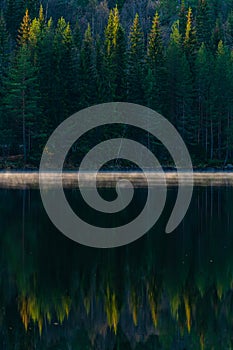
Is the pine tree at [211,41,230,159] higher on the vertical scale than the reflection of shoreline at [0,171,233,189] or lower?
higher

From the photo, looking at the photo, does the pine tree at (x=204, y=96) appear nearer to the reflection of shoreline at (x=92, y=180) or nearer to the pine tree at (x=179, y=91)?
the pine tree at (x=179, y=91)

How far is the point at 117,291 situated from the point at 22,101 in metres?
58.1

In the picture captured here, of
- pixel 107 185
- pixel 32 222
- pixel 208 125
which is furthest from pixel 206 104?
pixel 32 222

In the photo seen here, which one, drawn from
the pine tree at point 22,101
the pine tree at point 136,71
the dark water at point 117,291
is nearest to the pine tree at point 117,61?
the pine tree at point 136,71

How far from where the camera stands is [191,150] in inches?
3091

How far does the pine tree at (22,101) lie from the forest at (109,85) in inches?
4.0

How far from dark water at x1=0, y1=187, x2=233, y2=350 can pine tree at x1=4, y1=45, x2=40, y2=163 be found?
157 ft

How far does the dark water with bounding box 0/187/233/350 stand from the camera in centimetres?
1201

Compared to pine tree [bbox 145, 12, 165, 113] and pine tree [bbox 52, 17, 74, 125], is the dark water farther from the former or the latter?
pine tree [bbox 145, 12, 165, 113]

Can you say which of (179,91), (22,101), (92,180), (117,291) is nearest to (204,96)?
(179,91)

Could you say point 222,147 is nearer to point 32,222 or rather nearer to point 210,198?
point 210,198

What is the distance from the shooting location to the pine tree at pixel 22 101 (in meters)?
70.6

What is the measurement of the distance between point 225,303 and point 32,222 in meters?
12.7

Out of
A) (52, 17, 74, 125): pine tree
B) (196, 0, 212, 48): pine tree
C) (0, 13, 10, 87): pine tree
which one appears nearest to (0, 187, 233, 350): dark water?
(52, 17, 74, 125): pine tree
